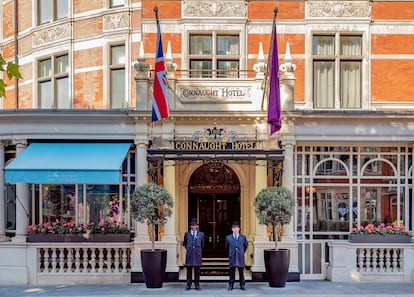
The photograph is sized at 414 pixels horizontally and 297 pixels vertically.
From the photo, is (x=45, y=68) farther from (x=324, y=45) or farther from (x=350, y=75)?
(x=350, y=75)

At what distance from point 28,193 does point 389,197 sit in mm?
10195

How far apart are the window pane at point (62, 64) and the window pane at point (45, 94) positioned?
65 cm

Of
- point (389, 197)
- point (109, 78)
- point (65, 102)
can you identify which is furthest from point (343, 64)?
point (65, 102)

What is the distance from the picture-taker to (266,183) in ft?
47.1

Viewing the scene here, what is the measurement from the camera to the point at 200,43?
1642 cm

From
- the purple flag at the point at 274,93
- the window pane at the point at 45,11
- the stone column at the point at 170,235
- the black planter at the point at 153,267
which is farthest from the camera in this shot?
the window pane at the point at 45,11

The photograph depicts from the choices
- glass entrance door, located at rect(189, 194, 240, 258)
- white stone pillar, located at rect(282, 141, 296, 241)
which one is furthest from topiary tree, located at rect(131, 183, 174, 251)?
white stone pillar, located at rect(282, 141, 296, 241)

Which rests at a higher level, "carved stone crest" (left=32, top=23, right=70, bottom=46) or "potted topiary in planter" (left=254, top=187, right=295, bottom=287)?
"carved stone crest" (left=32, top=23, right=70, bottom=46)

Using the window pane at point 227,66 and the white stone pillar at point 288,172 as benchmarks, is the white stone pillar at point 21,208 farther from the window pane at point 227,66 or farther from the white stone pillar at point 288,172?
the white stone pillar at point 288,172

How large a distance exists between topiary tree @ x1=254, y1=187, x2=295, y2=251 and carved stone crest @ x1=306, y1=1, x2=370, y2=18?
244 inches

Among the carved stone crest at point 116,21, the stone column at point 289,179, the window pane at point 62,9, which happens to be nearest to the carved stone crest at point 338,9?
the stone column at point 289,179

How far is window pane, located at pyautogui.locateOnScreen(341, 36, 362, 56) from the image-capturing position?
16.4 m

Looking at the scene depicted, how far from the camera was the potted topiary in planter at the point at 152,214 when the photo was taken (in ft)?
43.3

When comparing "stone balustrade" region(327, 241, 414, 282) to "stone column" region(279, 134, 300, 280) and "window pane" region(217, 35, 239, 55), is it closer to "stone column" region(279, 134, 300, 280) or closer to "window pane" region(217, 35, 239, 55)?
"stone column" region(279, 134, 300, 280)
